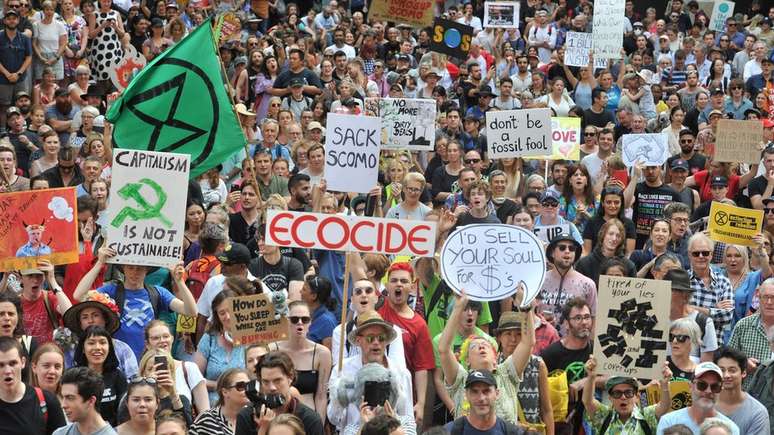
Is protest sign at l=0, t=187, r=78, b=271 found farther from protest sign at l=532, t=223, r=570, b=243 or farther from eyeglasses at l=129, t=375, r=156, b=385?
protest sign at l=532, t=223, r=570, b=243

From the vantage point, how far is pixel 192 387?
374 inches

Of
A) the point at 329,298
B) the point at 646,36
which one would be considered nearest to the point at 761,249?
the point at 329,298

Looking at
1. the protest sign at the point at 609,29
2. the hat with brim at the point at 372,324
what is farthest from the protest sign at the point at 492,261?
the protest sign at the point at 609,29

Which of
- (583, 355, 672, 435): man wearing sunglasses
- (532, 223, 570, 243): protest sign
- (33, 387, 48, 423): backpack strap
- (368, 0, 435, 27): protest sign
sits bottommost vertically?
(583, 355, 672, 435): man wearing sunglasses

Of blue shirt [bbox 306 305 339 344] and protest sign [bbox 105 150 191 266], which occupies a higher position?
protest sign [bbox 105 150 191 266]

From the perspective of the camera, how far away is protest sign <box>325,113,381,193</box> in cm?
1202

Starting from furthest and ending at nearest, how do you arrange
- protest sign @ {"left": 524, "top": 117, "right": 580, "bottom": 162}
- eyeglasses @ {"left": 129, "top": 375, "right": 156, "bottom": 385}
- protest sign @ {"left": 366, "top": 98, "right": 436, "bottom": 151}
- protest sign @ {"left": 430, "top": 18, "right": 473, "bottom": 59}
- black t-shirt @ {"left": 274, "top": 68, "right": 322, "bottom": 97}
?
protest sign @ {"left": 430, "top": 18, "right": 473, "bottom": 59}
black t-shirt @ {"left": 274, "top": 68, "right": 322, "bottom": 97}
protest sign @ {"left": 524, "top": 117, "right": 580, "bottom": 162}
protest sign @ {"left": 366, "top": 98, "right": 436, "bottom": 151}
eyeglasses @ {"left": 129, "top": 375, "right": 156, "bottom": 385}

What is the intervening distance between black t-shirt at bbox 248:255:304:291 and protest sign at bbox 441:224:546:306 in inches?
72.5

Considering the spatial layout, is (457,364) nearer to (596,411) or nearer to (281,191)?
(596,411)

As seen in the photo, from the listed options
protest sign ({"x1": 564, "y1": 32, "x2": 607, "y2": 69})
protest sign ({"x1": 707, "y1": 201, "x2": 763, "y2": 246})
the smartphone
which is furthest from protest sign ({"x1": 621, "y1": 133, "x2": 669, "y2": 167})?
the smartphone

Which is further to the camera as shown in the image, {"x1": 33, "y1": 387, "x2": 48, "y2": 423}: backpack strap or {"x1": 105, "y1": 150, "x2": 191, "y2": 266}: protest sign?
{"x1": 105, "y1": 150, "x2": 191, "y2": 266}: protest sign

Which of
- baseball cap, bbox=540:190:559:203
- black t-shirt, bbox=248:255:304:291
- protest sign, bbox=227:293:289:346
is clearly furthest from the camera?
baseball cap, bbox=540:190:559:203

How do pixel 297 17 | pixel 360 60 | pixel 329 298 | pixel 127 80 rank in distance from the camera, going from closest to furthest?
1. pixel 329 298
2. pixel 127 80
3. pixel 360 60
4. pixel 297 17

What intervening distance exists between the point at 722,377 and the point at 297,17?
16796 millimetres
